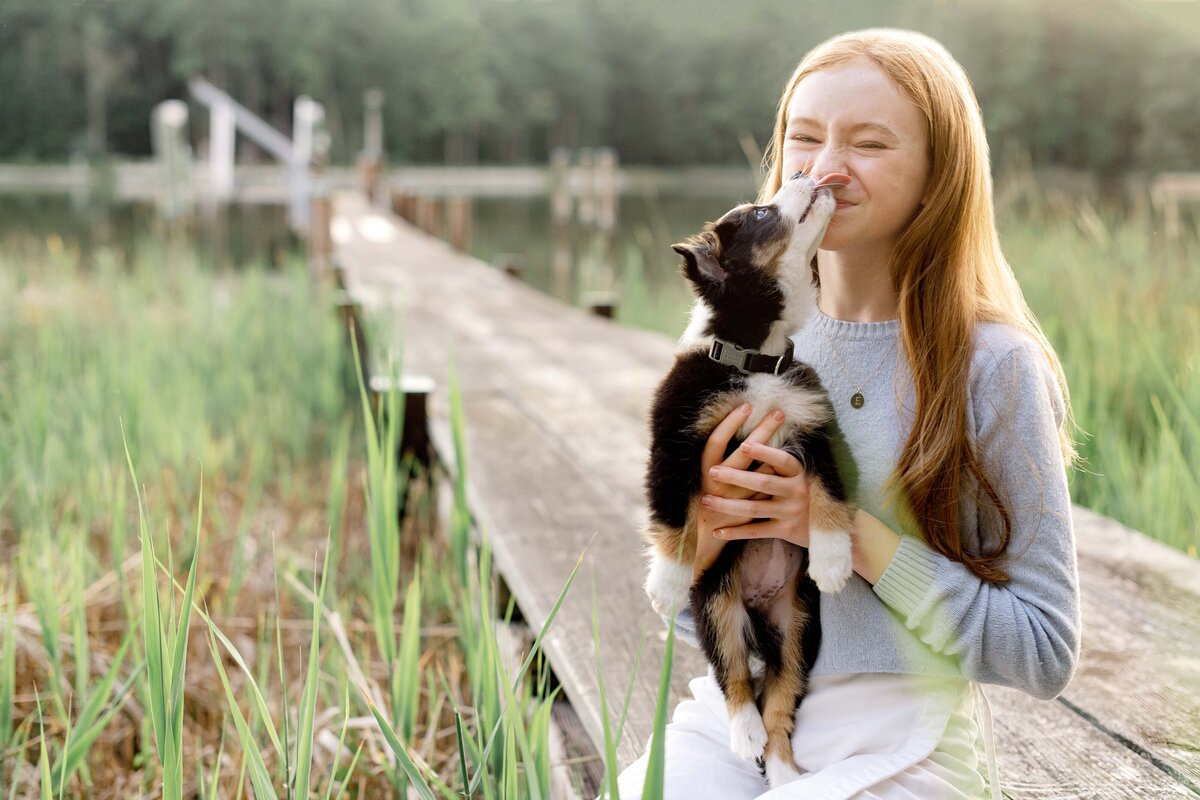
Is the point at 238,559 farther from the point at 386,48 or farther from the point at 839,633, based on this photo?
the point at 386,48

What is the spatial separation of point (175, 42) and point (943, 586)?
52.3m

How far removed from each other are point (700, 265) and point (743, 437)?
0.25 meters

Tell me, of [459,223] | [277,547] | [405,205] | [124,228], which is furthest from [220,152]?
[277,547]

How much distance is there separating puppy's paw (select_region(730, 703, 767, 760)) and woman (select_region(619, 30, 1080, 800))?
5 centimetres

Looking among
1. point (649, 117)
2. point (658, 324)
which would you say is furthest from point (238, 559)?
point (649, 117)

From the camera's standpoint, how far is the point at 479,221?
25.4 metres

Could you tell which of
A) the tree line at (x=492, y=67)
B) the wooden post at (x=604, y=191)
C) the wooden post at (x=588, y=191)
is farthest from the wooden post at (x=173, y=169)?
the tree line at (x=492, y=67)

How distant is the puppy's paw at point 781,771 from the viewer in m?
1.29

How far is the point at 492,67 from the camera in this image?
50281mm

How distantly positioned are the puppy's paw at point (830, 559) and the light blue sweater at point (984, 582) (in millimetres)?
78

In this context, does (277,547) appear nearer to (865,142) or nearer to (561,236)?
(865,142)

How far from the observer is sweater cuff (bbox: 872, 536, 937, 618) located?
125cm

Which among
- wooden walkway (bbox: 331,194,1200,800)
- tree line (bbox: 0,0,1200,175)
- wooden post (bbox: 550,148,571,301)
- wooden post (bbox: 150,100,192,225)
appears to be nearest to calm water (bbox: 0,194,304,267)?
wooden post (bbox: 150,100,192,225)

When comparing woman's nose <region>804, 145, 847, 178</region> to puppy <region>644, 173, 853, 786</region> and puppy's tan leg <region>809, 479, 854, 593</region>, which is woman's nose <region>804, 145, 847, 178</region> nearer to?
puppy <region>644, 173, 853, 786</region>
